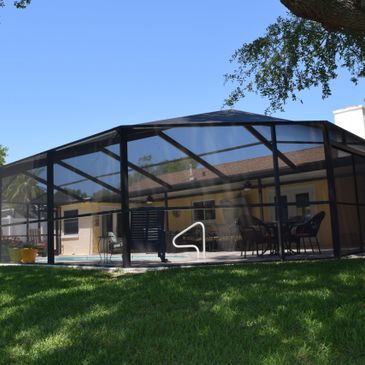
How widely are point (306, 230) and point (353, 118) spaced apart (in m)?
11.0

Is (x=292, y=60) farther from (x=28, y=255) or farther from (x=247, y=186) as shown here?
(x=28, y=255)

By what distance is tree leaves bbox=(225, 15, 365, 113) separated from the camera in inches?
395

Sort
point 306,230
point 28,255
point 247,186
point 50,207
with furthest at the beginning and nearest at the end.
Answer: point 247,186
point 28,255
point 50,207
point 306,230

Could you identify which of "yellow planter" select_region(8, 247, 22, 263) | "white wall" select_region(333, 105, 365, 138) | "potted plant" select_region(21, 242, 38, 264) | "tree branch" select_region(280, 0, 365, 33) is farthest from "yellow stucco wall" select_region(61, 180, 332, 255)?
"white wall" select_region(333, 105, 365, 138)

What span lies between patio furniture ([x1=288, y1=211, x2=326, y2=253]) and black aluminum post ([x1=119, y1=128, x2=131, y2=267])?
11.0 feet

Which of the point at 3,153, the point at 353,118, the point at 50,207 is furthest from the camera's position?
the point at 3,153

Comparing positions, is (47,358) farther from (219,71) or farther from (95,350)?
(219,71)

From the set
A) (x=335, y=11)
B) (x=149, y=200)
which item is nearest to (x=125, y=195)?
(x=149, y=200)

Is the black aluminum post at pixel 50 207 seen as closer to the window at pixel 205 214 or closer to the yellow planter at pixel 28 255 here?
the yellow planter at pixel 28 255

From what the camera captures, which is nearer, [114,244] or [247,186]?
[114,244]

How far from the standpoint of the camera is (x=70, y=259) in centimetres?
1052

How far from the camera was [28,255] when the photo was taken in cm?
1077

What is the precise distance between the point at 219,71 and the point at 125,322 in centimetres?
944

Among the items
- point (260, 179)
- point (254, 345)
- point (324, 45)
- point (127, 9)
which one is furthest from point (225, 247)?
point (254, 345)
